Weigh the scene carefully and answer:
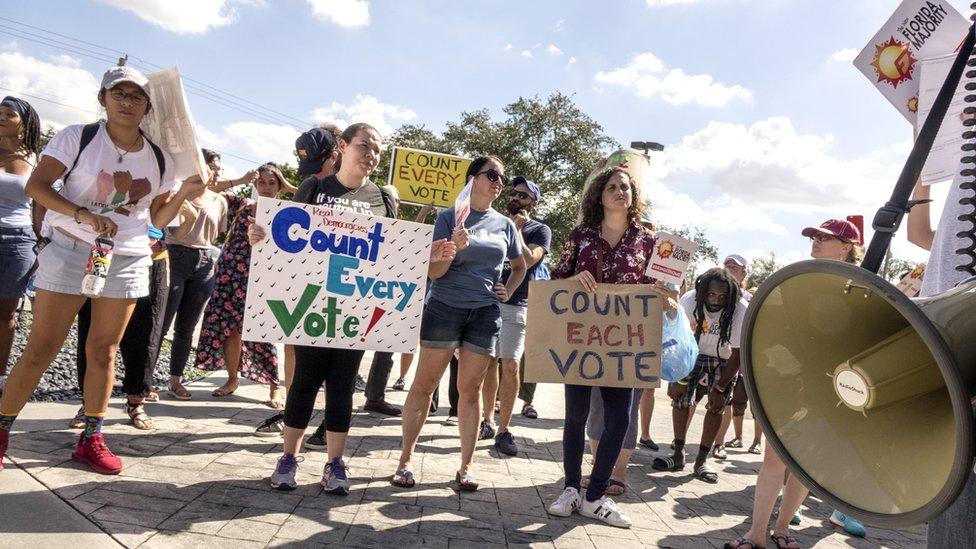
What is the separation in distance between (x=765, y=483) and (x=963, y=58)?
8.33 ft

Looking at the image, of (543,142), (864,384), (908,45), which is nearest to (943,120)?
(908,45)

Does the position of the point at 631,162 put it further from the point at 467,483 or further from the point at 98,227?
the point at 98,227

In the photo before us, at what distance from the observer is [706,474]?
5.31m

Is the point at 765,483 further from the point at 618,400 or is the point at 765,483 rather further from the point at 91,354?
the point at 91,354

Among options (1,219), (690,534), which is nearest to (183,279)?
(1,219)

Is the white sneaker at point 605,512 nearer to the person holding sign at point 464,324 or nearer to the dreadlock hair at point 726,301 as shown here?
the person holding sign at point 464,324

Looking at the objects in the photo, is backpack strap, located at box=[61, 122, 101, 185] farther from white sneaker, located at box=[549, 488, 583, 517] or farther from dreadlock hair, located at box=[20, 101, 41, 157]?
white sneaker, located at box=[549, 488, 583, 517]

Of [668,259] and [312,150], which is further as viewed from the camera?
[312,150]

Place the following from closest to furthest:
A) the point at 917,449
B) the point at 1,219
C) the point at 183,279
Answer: the point at 917,449 < the point at 1,219 < the point at 183,279

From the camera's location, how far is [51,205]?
311 cm

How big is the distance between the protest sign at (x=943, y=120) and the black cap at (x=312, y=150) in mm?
3532

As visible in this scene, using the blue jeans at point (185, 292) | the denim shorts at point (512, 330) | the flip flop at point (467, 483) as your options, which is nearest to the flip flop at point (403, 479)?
the flip flop at point (467, 483)

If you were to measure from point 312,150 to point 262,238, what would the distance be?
1.17 metres

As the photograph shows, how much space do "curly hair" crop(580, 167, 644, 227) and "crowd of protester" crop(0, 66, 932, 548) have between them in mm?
11
